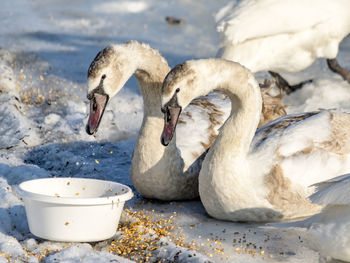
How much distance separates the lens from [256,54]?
6.66 metres

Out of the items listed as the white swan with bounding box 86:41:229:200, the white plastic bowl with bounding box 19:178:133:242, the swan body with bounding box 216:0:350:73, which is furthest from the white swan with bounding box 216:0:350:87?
the white plastic bowl with bounding box 19:178:133:242

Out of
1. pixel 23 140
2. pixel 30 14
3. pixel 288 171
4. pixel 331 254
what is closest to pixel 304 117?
pixel 288 171

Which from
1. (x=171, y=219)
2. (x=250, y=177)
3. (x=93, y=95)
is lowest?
(x=171, y=219)

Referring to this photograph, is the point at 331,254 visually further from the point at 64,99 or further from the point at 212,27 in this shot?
the point at 212,27

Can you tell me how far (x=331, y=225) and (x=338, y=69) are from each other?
447cm

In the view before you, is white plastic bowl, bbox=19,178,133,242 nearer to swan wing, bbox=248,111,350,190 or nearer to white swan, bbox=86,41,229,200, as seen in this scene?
white swan, bbox=86,41,229,200

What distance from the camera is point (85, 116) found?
231 inches

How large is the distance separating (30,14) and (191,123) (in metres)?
6.56

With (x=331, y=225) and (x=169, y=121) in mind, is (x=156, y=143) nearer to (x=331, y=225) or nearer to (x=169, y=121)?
(x=169, y=121)

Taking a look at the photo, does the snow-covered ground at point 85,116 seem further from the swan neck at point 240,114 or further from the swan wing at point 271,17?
the swan wing at point 271,17

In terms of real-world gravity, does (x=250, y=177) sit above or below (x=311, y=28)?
below

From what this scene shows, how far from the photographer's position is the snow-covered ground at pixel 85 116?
3.55 m

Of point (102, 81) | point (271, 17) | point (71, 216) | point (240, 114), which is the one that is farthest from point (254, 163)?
point (271, 17)

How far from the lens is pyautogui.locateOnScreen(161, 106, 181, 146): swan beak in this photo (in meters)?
3.70
